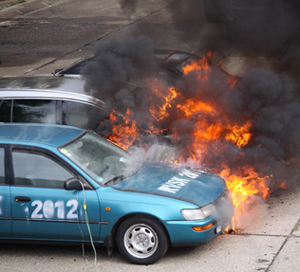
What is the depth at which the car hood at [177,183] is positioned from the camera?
4.84 m

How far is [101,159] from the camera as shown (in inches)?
209

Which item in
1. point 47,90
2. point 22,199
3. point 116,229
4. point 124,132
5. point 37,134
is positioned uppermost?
point 47,90

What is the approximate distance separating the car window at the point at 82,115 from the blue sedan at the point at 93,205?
1482 mm

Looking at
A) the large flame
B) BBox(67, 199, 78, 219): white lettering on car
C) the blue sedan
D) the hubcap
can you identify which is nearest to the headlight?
the blue sedan

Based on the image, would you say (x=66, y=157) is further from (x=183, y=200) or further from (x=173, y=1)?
(x=173, y=1)

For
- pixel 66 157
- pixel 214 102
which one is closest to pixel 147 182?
pixel 66 157

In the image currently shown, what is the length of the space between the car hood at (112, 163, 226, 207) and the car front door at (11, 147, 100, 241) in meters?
0.41

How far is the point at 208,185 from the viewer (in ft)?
17.2

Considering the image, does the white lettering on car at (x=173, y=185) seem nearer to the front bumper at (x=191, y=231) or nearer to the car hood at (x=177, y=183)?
the car hood at (x=177, y=183)

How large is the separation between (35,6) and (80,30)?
4.15 metres

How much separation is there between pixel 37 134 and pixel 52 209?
1.03 metres

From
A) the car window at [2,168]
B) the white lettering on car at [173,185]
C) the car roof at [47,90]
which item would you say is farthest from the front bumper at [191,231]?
the car roof at [47,90]

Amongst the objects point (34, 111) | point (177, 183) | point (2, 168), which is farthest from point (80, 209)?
point (34, 111)

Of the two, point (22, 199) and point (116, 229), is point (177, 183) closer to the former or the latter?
point (116, 229)
